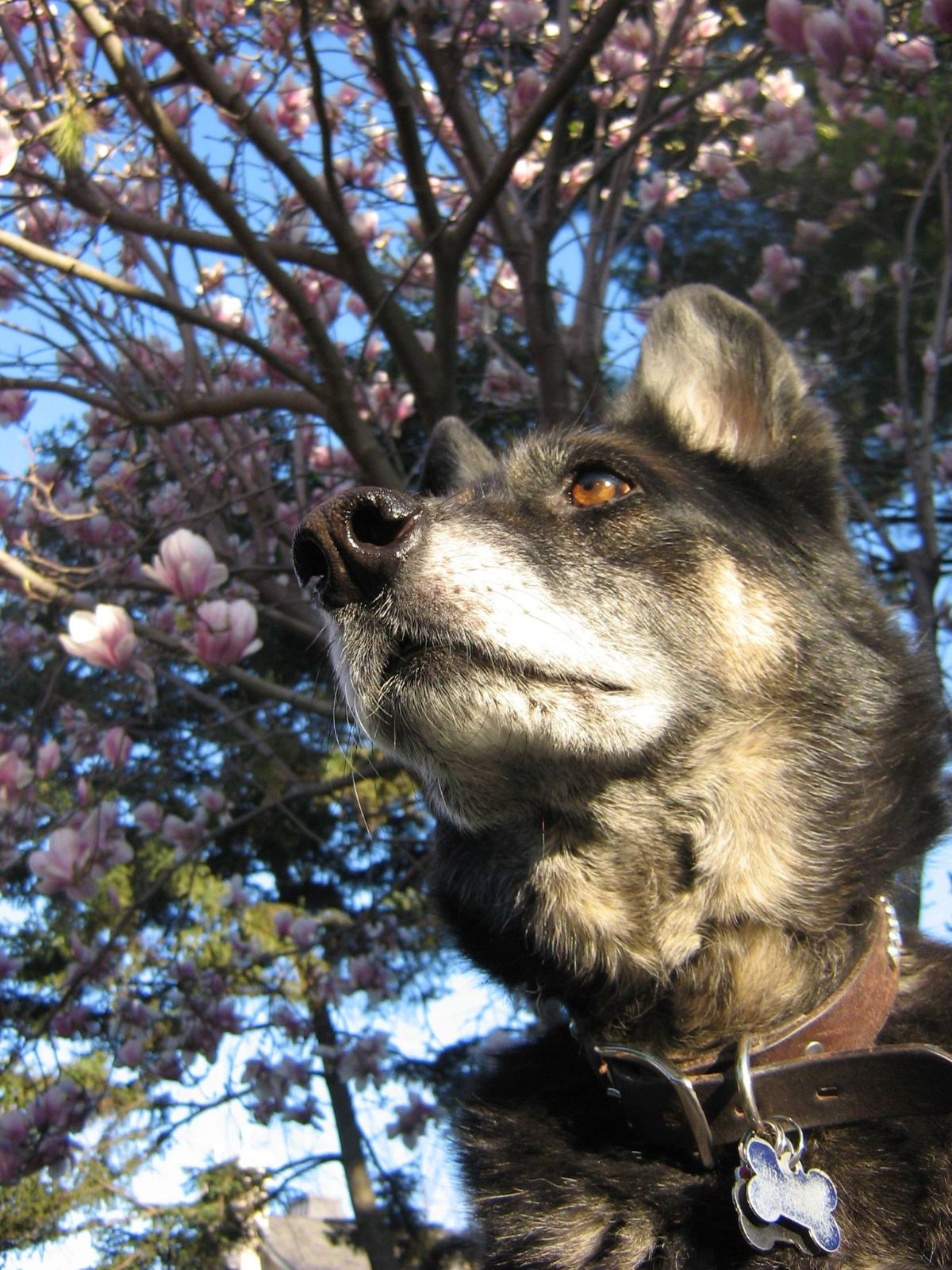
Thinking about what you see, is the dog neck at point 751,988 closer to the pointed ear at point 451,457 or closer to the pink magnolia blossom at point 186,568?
the pointed ear at point 451,457

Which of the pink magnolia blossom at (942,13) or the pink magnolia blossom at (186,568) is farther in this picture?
the pink magnolia blossom at (186,568)

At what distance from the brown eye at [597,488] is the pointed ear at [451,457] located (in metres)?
0.69

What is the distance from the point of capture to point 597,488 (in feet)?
8.43

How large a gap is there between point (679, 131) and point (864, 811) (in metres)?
5.28

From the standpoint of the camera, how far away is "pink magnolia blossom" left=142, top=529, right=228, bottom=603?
3.67 m

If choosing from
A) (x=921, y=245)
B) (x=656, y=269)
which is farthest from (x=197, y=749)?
(x=921, y=245)

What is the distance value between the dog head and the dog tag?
1.50 feet

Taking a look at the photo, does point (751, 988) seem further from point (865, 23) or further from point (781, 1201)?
point (865, 23)

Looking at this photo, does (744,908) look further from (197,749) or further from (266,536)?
(197,749)

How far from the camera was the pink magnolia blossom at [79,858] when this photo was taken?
14.1ft

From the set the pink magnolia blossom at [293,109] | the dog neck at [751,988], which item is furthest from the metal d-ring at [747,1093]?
the pink magnolia blossom at [293,109]

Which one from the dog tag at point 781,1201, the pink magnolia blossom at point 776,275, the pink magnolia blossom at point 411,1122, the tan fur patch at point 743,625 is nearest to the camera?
the dog tag at point 781,1201

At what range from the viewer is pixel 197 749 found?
7355 mm

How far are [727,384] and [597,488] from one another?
0.69m
